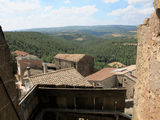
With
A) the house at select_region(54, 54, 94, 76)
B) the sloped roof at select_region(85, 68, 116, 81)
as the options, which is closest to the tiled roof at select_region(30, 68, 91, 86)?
the sloped roof at select_region(85, 68, 116, 81)

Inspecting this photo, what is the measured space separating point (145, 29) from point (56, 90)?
155 inches

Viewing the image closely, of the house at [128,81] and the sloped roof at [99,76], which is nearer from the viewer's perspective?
the house at [128,81]

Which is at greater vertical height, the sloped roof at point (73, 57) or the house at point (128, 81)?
the sloped roof at point (73, 57)

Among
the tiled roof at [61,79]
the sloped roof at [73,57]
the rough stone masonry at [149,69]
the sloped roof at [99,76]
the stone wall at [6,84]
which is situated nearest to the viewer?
the stone wall at [6,84]

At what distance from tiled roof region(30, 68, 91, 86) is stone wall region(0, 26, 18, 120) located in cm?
487

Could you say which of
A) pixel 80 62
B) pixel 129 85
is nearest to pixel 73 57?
pixel 80 62

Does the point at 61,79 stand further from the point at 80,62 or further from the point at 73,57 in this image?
the point at 73,57

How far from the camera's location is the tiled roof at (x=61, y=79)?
7.26 meters

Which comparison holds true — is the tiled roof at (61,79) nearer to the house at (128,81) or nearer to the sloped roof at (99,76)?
the house at (128,81)

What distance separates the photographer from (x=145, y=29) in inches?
105

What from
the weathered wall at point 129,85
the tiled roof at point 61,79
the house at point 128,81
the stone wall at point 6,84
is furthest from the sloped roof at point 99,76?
the stone wall at point 6,84

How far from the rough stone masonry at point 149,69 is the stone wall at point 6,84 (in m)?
2.35

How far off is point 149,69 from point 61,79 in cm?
606

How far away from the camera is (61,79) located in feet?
26.3
